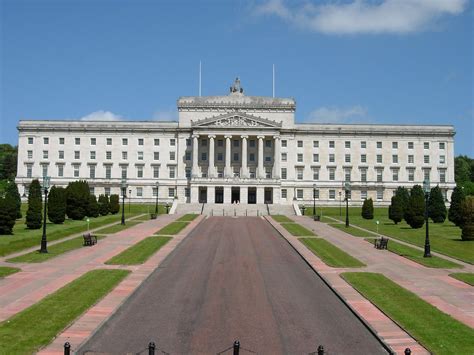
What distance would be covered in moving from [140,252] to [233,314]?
18299mm

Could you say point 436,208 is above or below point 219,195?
below

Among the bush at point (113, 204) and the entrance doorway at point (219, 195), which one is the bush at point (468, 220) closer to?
the bush at point (113, 204)

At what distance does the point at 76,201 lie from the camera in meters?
67.5

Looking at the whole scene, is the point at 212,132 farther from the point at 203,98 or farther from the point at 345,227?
the point at 345,227

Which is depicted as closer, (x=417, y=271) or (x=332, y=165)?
(x=417, y=271)

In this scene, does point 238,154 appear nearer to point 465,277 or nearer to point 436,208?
Result: point 436,208

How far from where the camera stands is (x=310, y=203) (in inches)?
4422

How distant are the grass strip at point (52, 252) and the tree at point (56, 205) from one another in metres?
15.1

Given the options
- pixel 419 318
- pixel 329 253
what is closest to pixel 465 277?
pixel 329 253

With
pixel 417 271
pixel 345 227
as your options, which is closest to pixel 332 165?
pixel 345 227

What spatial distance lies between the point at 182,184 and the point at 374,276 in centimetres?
8685

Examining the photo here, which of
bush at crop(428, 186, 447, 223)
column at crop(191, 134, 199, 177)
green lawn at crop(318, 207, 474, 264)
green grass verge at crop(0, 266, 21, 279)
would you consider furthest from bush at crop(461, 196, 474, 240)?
column at crop(191, 134, 199, 177)

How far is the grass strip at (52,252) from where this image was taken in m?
33.3

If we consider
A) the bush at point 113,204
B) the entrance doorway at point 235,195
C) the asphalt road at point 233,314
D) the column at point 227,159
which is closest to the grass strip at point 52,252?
the asphalt road at point 233,314
